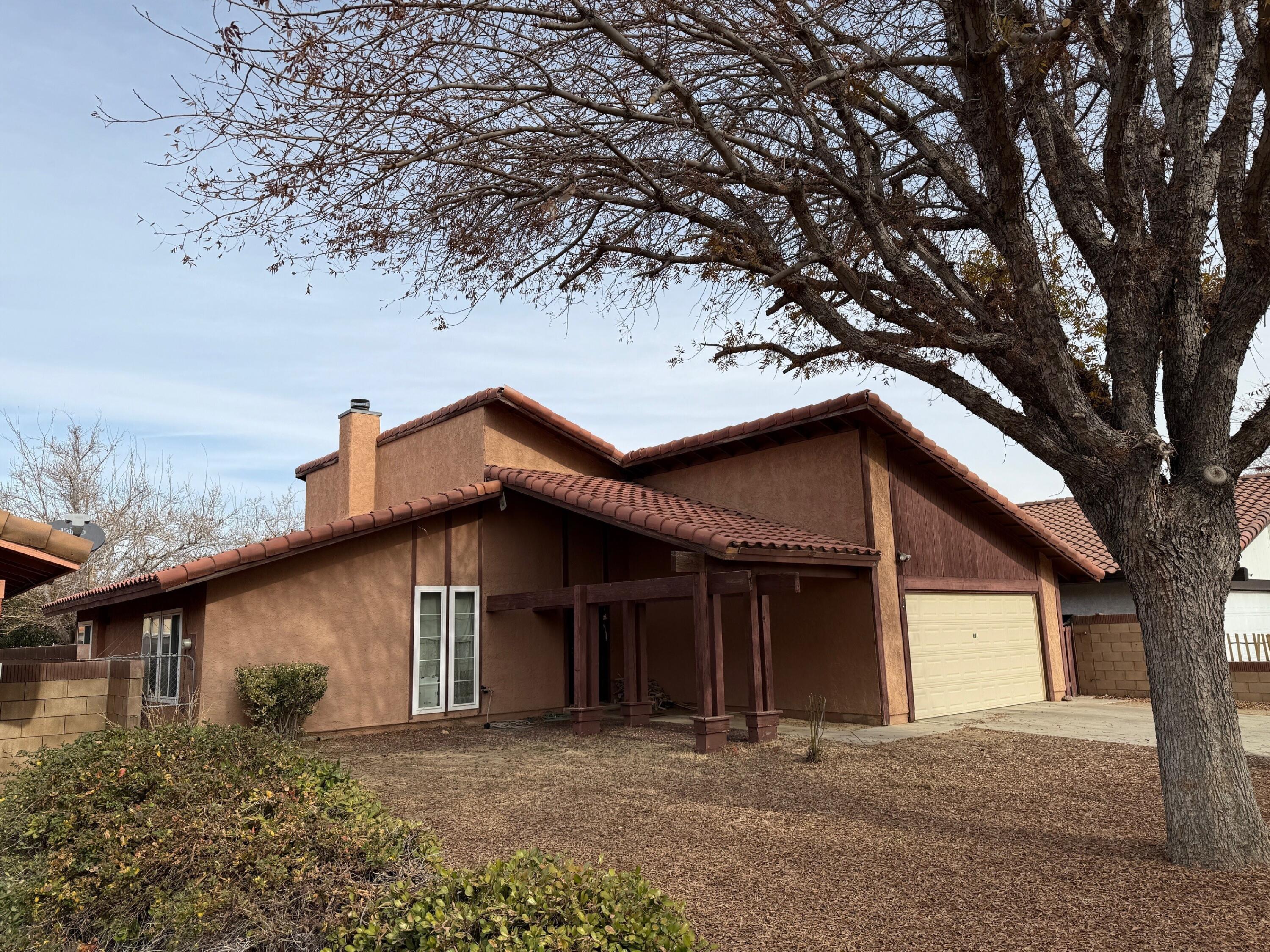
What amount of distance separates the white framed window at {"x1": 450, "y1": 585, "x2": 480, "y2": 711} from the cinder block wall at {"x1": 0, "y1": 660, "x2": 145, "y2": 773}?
555 centimetres

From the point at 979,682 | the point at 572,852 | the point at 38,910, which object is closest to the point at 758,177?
the point at 572,852

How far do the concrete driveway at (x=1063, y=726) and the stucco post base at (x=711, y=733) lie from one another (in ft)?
5.70

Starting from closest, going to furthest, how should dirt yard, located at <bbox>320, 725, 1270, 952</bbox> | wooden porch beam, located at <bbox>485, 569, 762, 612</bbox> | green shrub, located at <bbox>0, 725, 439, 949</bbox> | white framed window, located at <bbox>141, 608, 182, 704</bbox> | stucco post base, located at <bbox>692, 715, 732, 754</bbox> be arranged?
green shrub, located at <bbox>0, 725, 439, 949</bbox>, dirt yard, located at <bbox>320, 725, 1270, 952</bbox>, stucco post base, located at <bbox>692, 715, 732, 754</bbox>, wooden porch beam, located at <bbox>485, 569, 762, 612</bbox>, white framed window, located at <bbox>141, 608, 182, 704</bbox>

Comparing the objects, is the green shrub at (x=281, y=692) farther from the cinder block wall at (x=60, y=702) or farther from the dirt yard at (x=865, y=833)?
the cinder block wall at (x=60, y=702)

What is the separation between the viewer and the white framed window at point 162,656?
12.1 m

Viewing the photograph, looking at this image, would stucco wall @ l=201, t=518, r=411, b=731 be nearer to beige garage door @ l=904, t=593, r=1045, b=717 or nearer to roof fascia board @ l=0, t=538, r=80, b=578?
roof fascia board @ l=0, t=538, r=80, b=578

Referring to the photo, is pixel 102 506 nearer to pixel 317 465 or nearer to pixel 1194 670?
pixel 317 465

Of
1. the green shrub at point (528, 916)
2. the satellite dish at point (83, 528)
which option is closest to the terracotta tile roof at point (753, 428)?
the satellite dish at point (83, 528)

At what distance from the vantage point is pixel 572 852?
6180 millimetres

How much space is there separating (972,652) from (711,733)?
21.5 feet

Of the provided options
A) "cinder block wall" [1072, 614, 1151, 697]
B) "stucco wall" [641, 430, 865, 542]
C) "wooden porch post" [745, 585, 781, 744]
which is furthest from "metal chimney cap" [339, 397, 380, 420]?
"cinder block wall" [1072, 614, 1151, 697]

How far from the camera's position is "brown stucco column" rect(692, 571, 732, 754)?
1064 centimetres

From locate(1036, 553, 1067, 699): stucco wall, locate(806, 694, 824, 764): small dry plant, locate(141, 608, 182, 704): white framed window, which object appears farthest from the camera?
locate(1036, 553, 1067, 699): stucco wall

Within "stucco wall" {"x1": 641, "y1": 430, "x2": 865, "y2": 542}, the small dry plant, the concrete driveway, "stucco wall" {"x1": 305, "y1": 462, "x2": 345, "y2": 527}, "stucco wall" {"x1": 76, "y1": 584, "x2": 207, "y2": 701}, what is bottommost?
the concrete driveway
